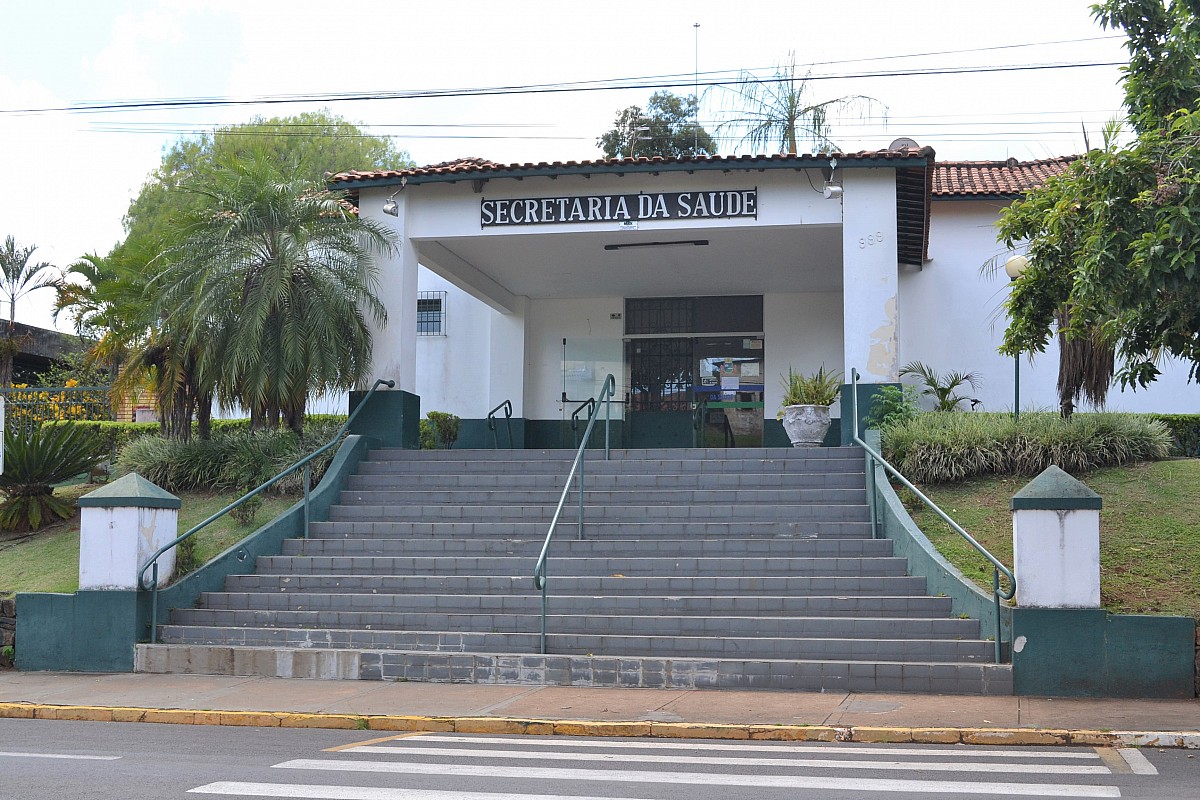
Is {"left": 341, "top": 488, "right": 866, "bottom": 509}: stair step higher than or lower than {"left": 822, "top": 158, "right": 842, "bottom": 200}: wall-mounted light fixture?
lower

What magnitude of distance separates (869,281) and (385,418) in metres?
7.10

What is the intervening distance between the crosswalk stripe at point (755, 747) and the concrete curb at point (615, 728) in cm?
15

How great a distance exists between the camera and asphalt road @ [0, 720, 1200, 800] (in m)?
6.51

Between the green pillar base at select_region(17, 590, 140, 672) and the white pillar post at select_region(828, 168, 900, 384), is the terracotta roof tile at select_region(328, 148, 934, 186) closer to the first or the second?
the white pillar post at select_region(828, 168, 900, 384)

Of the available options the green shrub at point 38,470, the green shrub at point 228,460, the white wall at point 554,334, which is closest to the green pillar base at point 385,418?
the green shrub at point 228,460

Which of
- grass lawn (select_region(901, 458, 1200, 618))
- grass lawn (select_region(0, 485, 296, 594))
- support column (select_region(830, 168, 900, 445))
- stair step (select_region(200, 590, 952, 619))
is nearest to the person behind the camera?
grass lawn (select_region(901, 458, 1200, 618))

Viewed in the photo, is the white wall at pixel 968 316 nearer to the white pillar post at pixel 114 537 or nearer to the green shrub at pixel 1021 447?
the green shrub at pixel 1021 447

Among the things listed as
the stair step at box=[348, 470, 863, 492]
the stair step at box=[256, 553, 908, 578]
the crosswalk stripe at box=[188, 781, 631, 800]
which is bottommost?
the crosswalk stripe at box=[188, 781, 631, 800]

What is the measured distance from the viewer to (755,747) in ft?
26.8

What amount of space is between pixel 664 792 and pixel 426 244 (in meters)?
12.1

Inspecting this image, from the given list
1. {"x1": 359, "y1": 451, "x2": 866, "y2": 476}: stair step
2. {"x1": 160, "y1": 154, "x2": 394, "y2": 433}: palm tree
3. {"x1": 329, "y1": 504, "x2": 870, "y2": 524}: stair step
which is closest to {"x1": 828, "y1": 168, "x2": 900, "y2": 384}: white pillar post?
{"x1": 359, "y1": 451, "x2": 866, "y2": 476}: stair step

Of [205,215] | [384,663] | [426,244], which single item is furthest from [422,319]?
[384,663]

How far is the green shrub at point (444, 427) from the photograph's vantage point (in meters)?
19.8

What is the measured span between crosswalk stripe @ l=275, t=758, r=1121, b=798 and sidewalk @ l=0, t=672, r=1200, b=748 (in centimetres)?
156
